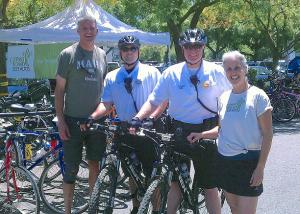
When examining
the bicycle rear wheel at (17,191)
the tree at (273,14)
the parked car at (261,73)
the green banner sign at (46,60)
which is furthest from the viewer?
the parked car at (261,73)

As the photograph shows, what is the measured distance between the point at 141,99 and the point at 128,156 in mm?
555

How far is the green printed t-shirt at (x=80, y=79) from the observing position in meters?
4.71

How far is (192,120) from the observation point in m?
4.32

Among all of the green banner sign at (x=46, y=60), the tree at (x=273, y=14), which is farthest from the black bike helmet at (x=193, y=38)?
the tree at (x=273, y=14)

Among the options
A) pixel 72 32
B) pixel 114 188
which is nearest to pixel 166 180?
pixel 114 188

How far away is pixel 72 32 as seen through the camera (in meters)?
10.3

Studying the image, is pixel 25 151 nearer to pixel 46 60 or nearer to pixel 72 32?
pixel 72 32

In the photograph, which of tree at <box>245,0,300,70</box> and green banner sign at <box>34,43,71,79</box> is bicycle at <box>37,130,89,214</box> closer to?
green banner sign at <box>34,43,71,79</box>

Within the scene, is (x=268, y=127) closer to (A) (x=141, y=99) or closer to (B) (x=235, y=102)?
(B) (x=235, y=102)

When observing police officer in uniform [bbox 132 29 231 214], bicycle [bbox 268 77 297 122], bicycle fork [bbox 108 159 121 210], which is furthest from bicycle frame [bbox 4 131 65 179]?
bicycle [bbox 268 77 297 122]

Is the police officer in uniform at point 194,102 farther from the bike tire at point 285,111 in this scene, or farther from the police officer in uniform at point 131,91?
the bike tire at point 285,111

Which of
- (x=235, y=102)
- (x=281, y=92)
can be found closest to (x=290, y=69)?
(x=281, y=92)

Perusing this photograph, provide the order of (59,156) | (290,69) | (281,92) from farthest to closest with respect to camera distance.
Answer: (290,69) < (281,92) < (59,156)

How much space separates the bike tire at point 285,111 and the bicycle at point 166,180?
33.6 ft
